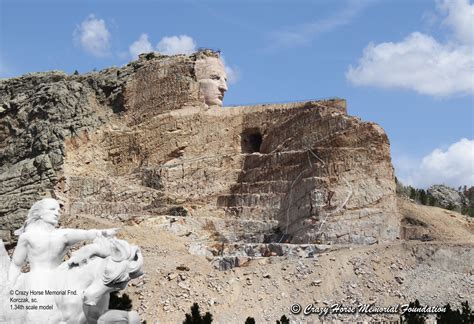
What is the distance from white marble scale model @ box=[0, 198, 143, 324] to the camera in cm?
997

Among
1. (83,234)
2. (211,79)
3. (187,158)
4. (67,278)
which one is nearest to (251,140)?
(187,158)

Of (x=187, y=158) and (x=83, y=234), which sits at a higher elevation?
(x=187, y=158)

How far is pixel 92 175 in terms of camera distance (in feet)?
151

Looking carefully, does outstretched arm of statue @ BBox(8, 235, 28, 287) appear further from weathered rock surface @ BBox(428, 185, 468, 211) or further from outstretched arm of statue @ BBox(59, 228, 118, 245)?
weathered rock surface @ BBox(428, 185, 468, 211)

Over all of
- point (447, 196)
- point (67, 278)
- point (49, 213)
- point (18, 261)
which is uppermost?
point (447, 196)

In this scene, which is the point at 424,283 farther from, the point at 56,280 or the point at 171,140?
the point at 56,280

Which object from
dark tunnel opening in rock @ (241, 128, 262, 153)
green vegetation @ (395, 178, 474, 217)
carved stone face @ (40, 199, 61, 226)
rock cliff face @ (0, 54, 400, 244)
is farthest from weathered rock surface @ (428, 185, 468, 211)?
carved stone face @ (40, 199, 61, 226)

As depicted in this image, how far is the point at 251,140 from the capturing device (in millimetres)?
45125

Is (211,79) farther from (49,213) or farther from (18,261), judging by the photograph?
(18,261)

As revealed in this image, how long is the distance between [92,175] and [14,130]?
8280 millimetres

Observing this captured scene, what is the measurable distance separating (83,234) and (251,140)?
3497cm

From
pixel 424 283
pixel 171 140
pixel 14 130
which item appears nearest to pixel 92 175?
pixel 171 140

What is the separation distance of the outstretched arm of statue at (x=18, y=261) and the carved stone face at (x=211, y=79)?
36.0 metres

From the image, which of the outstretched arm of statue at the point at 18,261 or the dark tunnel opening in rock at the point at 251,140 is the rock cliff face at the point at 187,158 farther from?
the outstretched arm of statue at the point at 18,261
